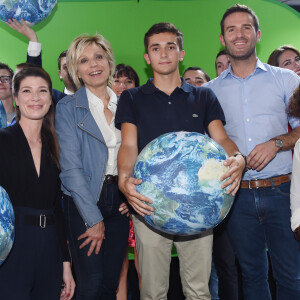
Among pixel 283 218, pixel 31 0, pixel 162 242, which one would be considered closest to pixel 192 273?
pixel 162 242

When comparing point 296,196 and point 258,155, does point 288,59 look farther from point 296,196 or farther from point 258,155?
point 296,196

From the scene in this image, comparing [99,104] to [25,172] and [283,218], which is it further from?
[283,218]

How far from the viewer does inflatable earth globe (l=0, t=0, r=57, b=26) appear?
3.67 m

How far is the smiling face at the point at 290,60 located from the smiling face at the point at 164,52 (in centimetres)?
156

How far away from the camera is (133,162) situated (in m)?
2.44

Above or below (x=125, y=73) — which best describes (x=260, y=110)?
below

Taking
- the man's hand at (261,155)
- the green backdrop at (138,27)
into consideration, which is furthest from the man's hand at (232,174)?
the green backdrop at (138,27)

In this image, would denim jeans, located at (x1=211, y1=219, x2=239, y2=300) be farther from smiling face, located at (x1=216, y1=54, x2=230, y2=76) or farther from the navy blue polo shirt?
smiling face, located at (x1=216, y1=54, x2=230, y2=76)

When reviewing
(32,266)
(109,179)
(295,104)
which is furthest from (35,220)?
(295,104)

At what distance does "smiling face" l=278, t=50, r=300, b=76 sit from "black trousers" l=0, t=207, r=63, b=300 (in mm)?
2591

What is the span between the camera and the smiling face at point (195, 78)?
13.3ft

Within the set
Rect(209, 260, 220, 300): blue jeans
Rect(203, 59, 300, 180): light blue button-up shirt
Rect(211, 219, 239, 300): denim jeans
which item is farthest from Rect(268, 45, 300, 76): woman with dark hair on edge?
Rect(209, 260, 220, 300): blue jeans

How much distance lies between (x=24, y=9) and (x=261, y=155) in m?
2.50

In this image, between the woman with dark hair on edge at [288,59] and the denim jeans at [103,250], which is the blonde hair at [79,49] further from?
the woman with dark hair on edge at [288,59]
